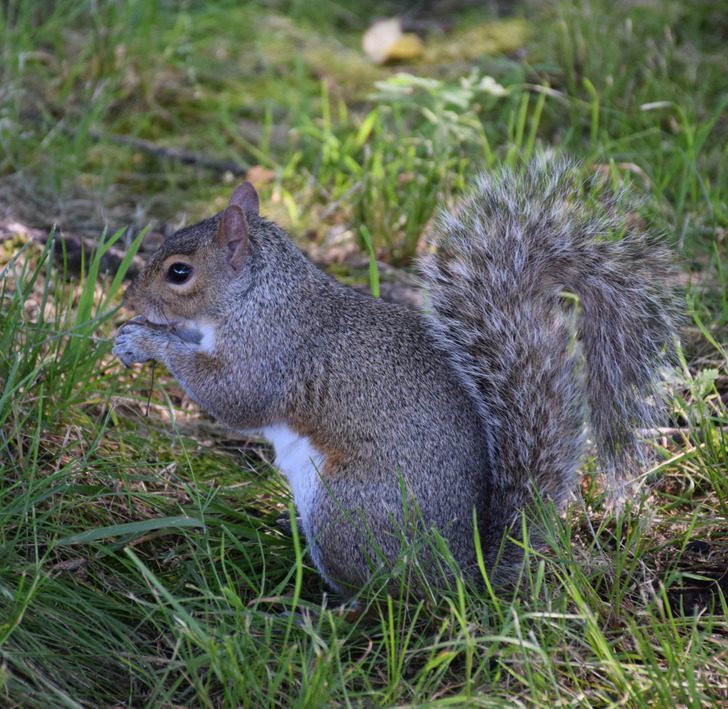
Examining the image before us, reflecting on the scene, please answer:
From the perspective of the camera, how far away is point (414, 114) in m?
4.34

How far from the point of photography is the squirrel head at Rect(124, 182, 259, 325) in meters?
2.53

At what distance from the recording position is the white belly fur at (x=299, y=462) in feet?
7.39

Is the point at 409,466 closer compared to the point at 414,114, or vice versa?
the point at 409,466

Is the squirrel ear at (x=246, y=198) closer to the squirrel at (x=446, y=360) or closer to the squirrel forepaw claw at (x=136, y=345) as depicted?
the squirrel at (x=446, y=360)

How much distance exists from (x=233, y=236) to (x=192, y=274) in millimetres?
138

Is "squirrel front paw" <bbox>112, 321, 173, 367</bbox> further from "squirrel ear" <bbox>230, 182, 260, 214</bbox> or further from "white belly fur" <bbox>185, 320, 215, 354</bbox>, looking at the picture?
"squirrel ear" <bbox>230, 182, 260, 214</bbox>

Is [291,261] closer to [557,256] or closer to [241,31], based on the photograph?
[557,256]

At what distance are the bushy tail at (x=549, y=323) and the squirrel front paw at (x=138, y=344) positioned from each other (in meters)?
0.69

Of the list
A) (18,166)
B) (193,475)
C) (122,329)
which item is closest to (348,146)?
(18,166)

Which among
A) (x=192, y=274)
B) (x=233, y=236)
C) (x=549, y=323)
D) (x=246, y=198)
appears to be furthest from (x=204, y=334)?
(x=549, y=323)

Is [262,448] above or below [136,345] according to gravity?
below

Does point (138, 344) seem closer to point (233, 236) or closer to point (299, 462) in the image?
point (233, 236)

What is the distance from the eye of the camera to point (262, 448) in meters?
2.82

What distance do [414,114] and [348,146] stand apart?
2.00 feet
